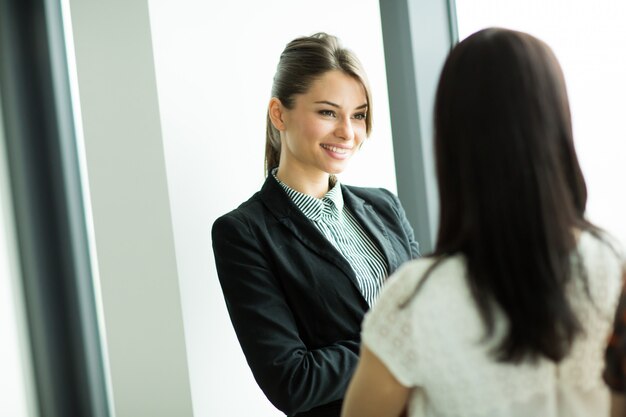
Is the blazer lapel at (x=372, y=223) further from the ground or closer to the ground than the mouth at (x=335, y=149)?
closer to the ground

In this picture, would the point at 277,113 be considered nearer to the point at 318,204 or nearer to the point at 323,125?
the point at 323,125

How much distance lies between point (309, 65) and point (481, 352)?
95cm

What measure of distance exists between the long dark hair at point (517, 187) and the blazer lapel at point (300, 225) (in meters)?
0.68

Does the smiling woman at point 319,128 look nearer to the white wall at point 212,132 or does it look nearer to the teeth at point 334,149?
the teeth at point 334,149

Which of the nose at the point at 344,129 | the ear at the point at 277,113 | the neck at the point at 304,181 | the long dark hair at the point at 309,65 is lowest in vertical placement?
the neck at the point at 304,181

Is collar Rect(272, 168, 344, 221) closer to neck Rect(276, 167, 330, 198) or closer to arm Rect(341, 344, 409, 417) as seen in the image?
neck Rect(276, 167, 330, 198)

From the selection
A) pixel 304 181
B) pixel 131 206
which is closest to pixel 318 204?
pixel 304 181

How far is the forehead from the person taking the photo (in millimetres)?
1640

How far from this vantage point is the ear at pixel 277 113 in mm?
1691

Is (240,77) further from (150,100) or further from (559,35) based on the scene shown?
(559,35)

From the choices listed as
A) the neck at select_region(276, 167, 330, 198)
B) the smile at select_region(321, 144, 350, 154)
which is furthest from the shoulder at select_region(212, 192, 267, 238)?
the smile at select_region(321, 144, 350, 154)

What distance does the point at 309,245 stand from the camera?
1.59 metres

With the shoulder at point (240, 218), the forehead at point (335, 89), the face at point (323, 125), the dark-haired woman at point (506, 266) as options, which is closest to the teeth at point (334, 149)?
the face at point (323, 125)

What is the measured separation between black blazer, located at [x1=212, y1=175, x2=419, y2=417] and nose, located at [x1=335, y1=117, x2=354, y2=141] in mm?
192
